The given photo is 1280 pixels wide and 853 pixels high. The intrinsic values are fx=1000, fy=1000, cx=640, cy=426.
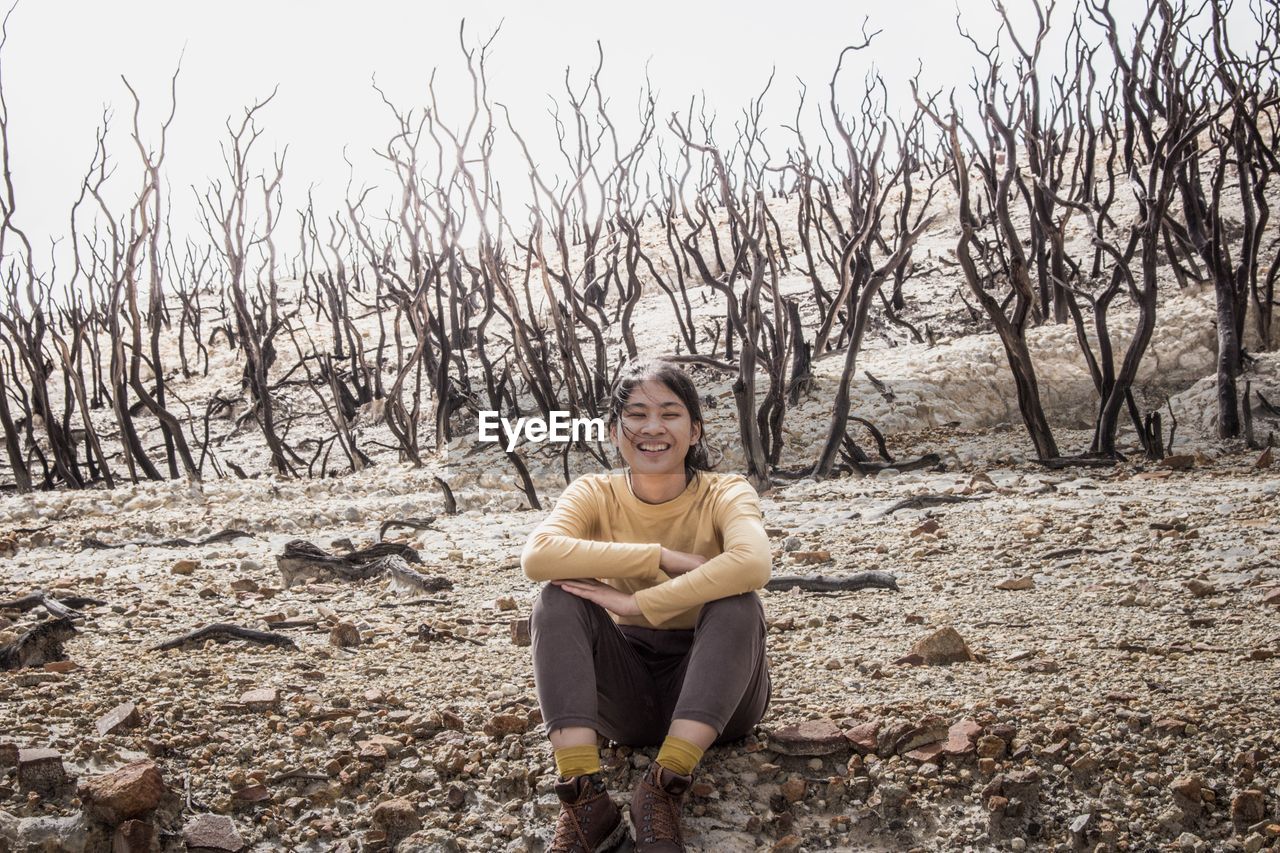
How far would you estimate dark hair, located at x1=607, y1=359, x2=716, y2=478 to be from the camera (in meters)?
2.00

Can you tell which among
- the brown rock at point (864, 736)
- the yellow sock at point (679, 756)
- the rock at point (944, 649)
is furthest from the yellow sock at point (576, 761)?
the rock at point (944, 649)

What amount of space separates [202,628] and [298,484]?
13.6 ft

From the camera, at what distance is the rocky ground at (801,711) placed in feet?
5.52

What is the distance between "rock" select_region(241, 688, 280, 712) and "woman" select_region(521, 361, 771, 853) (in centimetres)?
71

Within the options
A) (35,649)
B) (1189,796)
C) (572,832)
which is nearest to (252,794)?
(572,832)

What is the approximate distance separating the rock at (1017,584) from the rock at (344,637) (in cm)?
180

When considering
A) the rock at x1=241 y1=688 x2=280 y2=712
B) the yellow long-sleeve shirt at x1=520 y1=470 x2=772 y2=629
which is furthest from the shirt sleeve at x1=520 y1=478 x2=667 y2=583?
the rock at x1=241 y1=688 x2=280 y2=712

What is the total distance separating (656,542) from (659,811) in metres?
0.56

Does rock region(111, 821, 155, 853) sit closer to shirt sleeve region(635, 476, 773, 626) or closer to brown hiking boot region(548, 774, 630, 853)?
brown hiking boot region(548, 774, 630, 853)

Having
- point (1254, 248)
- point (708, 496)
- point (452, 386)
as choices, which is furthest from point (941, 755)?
point (452, 386)

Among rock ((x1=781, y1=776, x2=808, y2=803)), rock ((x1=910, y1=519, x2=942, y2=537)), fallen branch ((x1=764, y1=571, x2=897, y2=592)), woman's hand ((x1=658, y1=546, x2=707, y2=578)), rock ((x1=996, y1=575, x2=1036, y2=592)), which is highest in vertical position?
woman's hand ((x1=658, y1=546, x2=707, y2=578))

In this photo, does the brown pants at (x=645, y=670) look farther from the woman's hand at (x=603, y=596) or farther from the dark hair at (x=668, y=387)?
the dark hair at (x=668, y=387)

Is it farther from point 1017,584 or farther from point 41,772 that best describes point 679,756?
point 1017,584

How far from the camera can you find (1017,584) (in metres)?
2.82
